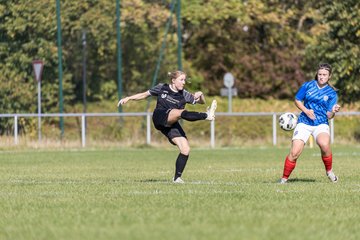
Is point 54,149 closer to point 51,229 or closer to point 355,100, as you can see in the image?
point 355,100

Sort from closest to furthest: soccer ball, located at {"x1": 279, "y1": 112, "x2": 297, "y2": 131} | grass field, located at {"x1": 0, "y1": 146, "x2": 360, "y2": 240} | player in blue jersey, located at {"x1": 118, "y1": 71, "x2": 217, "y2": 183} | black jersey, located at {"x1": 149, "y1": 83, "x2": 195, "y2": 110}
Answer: grass field, located at {"x1": 0, "y1": 146, "x2": 360, "y2": 240}, player in blue jersey, located at {"x1": 118, "y1": 71, "x2": 217, "y2": 183}, black jersey, located at {"x1": 149, "y1": 83, "x2": 195, "y2": 110}, soccer ball, located at {"x1": 279, "y1": 112, "x2": 297, "y2": 131}

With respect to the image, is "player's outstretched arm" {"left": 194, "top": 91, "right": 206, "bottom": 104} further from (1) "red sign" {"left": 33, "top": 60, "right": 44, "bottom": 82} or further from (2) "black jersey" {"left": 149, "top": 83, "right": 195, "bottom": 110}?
(1) "red sign" {"left": 33, "top": 60, "right": 44, "bottom": 82}

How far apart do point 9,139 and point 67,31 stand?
636 cm

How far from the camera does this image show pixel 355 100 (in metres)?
40.0

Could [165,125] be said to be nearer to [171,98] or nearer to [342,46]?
[171,98]

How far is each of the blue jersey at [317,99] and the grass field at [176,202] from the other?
978 mm

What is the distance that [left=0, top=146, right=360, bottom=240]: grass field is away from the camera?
10.1m

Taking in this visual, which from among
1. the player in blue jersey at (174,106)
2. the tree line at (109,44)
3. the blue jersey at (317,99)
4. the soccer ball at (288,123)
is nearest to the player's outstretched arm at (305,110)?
the blue jersey at (317,99)

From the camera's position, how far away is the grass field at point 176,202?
10141 millimetres

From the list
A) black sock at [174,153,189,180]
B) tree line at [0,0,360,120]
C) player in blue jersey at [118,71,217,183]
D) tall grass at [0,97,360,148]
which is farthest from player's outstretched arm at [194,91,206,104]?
tree line at [0,0,360,120]

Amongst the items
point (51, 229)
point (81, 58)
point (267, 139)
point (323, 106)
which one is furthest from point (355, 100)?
point (51, 229)

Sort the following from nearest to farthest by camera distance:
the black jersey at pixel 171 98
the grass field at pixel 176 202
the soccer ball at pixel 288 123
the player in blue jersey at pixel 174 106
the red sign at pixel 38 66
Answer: the grass field at pixel 176 202 → the player in blue jersey at pixel 174 106 → the black jersey at pixel 171 98 → the soccer ball at pixel 288 123 → the red sign at pixel 38 66

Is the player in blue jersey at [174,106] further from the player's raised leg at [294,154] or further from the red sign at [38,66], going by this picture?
the red sign at [38,66]

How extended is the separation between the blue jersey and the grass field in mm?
978
